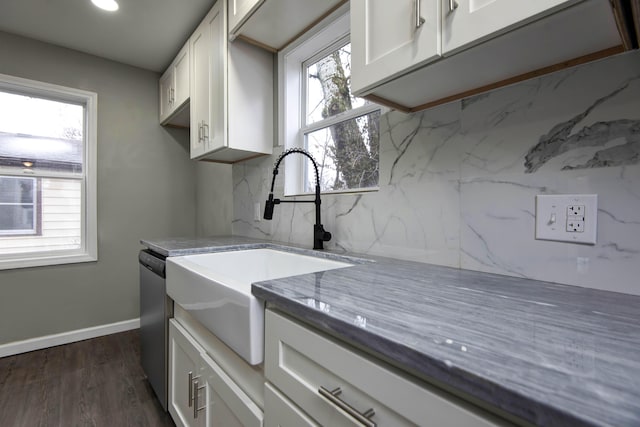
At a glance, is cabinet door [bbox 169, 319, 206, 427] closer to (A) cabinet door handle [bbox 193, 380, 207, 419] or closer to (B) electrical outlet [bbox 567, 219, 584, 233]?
(A) cabinet door handle [bbox 193, 380, 207, 419]

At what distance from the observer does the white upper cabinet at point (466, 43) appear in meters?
0.60

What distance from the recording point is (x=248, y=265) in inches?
62.4

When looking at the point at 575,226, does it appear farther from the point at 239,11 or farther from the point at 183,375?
the point at 239,11

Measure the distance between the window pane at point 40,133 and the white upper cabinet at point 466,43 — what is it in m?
2.80

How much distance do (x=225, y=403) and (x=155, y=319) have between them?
892 mm

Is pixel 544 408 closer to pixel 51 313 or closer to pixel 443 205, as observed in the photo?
pixel 443 205

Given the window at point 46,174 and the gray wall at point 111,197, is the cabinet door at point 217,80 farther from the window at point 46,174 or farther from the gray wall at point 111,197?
the window at point 46,174

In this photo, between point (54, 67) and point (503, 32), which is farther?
point (54, 67)

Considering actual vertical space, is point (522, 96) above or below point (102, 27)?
below

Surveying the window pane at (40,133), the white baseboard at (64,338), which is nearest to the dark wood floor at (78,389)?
the white baseboard at (64,338)

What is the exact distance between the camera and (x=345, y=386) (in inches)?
20.8

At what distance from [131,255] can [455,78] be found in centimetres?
302

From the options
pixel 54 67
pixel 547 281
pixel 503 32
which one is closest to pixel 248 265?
pixel 547 281

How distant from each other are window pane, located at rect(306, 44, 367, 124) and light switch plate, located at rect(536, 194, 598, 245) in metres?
0.94
